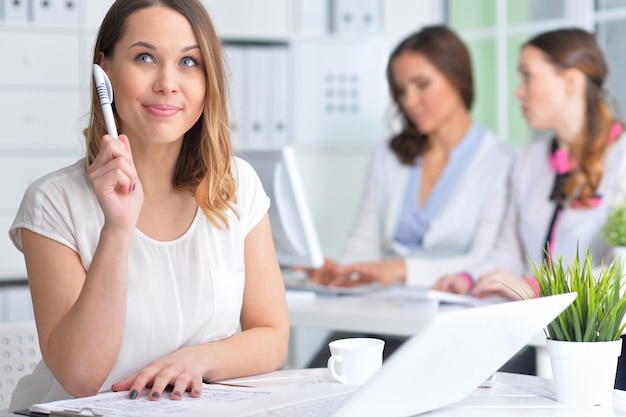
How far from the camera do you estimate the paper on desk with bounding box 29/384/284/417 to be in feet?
3.97

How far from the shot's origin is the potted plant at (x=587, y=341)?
1.30 metres

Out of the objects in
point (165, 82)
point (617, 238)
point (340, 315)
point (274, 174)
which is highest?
point (165, 82)

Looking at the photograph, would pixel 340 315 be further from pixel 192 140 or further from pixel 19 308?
pixel 19 308

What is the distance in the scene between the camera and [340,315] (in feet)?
7.50

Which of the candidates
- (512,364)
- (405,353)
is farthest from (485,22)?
(405,353)

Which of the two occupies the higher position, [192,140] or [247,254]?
[192,140]

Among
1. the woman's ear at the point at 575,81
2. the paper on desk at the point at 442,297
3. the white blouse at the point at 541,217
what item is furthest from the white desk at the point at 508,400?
the woman's ear at the point at 575,81

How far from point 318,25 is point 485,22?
0.73 m

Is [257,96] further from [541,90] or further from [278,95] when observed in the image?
[541,90]

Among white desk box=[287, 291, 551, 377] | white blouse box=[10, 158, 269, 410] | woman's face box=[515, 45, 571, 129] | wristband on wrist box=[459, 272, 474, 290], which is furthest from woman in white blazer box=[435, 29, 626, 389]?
white blouse box=[10, 158, 269, 410]

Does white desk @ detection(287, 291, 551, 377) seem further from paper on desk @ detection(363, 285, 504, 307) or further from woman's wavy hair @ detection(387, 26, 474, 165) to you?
woman's wavy hair @ detection(387, 26, 474, 165)

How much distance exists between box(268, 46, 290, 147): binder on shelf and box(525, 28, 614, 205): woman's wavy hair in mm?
1068

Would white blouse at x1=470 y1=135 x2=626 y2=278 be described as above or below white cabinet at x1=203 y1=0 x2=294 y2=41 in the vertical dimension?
below

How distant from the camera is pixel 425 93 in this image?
129 inches
